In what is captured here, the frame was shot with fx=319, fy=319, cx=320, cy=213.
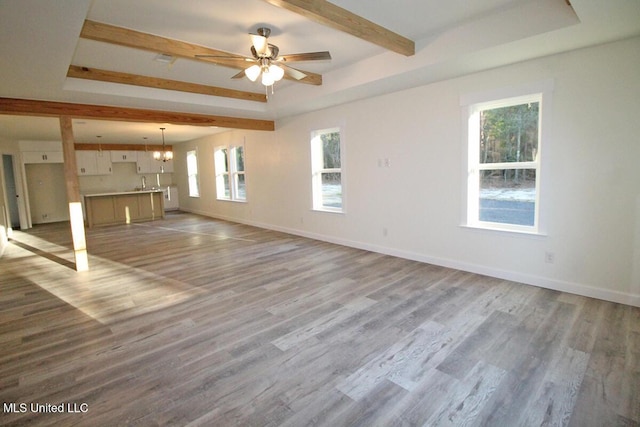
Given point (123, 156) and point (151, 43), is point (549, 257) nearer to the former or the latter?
point (151, 43)

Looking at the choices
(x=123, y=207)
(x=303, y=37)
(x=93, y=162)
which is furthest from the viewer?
(x=93, y=162)

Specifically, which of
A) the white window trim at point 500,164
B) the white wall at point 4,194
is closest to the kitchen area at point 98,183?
the white wall at point 4,194

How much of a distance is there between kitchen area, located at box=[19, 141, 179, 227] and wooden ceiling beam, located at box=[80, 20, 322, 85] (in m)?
7.00

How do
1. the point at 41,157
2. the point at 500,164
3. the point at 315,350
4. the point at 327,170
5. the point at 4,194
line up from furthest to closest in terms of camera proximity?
the point at 41,157, the point at 4,194, the point at 327,170, the point at 500,164, the point at 315,350

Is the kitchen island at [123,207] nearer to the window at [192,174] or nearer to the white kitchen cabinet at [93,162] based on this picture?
the window at [192,174]

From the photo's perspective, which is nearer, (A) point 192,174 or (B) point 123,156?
(B) point 123,156

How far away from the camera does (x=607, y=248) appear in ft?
10.3

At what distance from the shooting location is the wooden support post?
470 cm

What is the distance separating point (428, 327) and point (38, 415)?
273cm

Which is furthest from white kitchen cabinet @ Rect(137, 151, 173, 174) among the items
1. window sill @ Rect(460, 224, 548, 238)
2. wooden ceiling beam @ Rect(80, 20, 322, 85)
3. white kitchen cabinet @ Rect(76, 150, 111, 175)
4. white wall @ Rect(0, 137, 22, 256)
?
window sill @ Rect(460, 224, 548, 238)

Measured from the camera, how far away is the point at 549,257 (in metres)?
3.47

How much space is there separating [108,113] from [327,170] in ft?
12.1

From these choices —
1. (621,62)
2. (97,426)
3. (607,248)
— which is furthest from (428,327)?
(621,62)

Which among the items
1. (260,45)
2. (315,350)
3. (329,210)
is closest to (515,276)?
(315,350)
